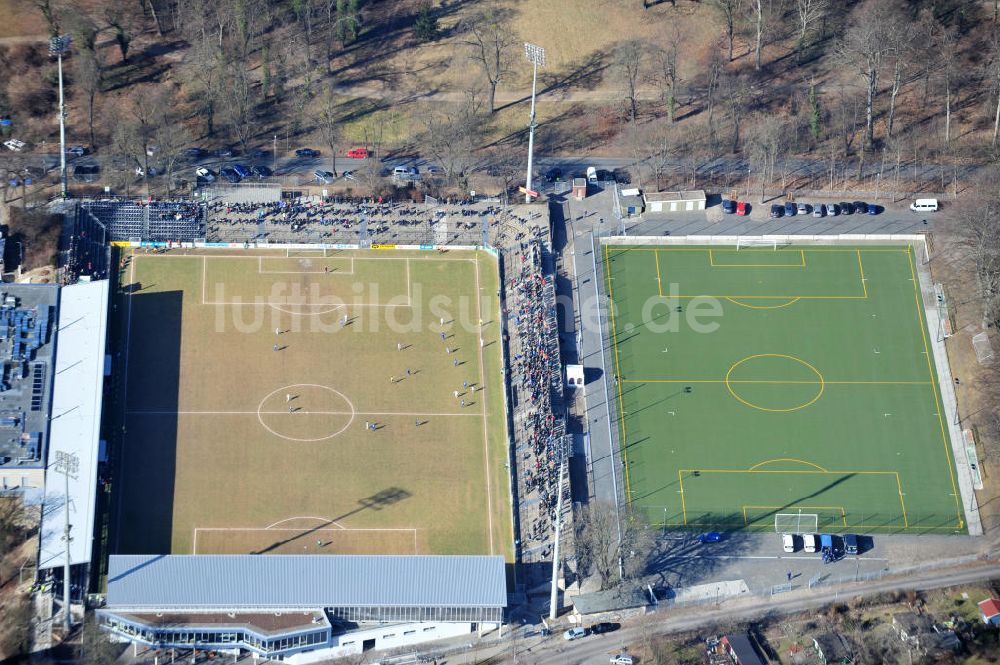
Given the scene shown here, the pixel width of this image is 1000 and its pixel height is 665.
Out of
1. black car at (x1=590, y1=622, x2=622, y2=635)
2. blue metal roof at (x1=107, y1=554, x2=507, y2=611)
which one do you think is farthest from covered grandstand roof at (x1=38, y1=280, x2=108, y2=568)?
black car at (x1=590, y1=622, x2=622, y2=635)

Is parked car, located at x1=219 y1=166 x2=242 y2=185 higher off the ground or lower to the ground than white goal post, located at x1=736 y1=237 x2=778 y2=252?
higher

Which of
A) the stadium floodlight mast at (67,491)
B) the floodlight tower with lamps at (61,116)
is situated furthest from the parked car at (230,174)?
the stadium floodlight mast at (67,491)

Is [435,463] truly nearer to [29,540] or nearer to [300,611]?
[300,611]

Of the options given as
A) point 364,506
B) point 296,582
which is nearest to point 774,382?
point 364,506

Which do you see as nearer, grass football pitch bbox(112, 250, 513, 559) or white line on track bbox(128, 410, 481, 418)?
grass football pitch bbox(112, 250, 513, 559)

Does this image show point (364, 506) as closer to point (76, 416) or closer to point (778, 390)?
point (76, 416)

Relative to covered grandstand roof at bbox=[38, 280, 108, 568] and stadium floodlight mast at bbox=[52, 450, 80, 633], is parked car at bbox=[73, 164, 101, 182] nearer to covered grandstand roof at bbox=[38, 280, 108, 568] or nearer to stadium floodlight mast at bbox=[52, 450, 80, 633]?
covered grandstand roof at bbox=[38, 280, 108, 568]
